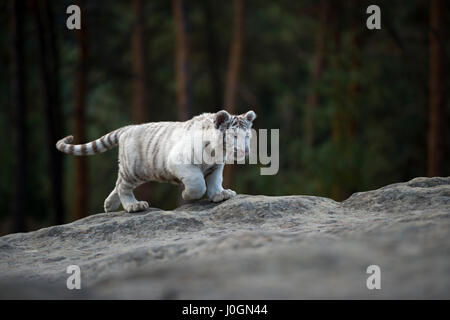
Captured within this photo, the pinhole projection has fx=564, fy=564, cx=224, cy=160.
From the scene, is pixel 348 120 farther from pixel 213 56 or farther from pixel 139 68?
pixel 213 56

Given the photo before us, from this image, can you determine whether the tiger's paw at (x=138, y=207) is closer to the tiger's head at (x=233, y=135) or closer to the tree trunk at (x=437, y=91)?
the tiger's head at (x=233, y=135)

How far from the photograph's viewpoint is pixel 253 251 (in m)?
3.45

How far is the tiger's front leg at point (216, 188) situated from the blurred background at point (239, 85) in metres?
5.99

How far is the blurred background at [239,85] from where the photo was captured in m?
11.7

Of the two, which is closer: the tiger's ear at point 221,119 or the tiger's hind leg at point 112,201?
the tiger's ear at point 221,119

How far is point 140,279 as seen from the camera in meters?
3.32

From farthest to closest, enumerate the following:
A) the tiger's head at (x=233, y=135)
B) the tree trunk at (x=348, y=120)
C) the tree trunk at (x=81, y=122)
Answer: the tree trunk at (x=81, y=122)
the tree trunk at (x=348, y=120)
the tiger's head at (x=233, y=135)

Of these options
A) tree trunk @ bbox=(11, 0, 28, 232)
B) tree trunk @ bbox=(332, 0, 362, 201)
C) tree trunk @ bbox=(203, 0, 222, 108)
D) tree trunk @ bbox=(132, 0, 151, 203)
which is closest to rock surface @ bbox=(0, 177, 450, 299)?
tree trunk @ bbox=(11, 0, 28, 232)

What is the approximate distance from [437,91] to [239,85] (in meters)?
6.49

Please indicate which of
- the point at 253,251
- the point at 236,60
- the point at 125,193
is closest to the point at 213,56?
the point at 236,60

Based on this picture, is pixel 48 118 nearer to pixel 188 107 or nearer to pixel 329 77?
pixel 188 107

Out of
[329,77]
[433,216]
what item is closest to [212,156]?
[433,216]

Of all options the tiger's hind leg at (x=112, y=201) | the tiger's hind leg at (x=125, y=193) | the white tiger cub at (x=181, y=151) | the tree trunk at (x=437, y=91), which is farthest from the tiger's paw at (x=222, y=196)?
the tree trunk at (x=437, y=91)

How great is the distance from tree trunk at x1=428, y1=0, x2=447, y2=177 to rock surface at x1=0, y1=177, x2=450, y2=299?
633 cm
